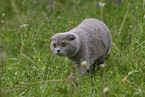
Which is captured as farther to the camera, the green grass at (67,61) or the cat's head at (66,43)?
the cat's head at (66,43)

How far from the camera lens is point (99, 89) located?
7.34 feet

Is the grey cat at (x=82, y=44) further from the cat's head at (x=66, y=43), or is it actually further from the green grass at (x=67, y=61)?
the green grass at (x=67, y=61)

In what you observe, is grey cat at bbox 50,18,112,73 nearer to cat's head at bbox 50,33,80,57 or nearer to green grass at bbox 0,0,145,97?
cat's head at bbox 50,33,80,57

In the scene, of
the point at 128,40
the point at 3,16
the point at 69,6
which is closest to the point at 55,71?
the point at 3,16

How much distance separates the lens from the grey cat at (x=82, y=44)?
8.64 ft

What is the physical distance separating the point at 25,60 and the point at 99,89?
171 centimetres

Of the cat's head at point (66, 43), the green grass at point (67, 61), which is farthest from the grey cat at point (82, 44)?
the green grass at point (67, 61)

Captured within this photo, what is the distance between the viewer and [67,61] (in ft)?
10.8

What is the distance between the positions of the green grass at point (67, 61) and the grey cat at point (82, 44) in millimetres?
209

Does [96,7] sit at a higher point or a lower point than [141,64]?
higher

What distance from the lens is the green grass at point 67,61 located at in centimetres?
218

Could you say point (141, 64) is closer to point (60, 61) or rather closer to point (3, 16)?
point (60, 61)

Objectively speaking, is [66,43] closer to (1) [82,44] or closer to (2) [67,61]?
(1) [82,44]

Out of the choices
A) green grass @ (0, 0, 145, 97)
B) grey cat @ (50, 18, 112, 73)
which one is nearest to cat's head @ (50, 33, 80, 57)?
grey cat @ (50, 18, 112, 73)
